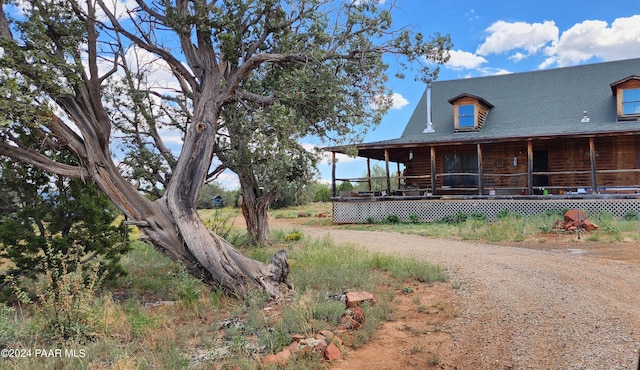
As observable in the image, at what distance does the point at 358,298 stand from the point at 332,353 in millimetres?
1615

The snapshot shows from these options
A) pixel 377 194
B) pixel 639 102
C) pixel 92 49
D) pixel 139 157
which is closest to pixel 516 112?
pixel 639 102

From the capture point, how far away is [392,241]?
1299cm

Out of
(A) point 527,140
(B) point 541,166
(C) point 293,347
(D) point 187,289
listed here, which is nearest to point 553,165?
(B) point 541,166

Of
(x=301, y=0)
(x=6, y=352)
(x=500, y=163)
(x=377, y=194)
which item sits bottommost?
(x=6, y=352)

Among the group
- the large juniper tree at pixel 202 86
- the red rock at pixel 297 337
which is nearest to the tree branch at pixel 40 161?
the large juniper tree at pixel 202 86

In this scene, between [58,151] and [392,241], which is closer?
[58,151]

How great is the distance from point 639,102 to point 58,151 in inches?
840

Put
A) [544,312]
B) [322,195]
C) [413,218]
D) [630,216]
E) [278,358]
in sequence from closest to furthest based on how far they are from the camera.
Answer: [278,358] → [544,312] → [630,216] → [413,218] → [322,195]

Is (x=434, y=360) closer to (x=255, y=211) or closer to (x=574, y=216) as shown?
(x=255, y=211)

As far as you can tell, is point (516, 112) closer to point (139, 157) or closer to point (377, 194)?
point (377, 194)

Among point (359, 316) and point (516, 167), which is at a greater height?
point (516, 167)

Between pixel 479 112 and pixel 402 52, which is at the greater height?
pixel 479 112

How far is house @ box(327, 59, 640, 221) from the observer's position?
18125mm

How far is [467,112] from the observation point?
20.6 meters
